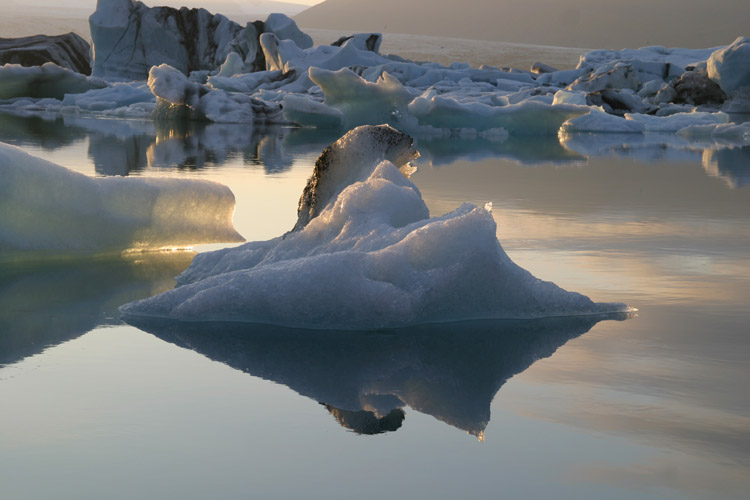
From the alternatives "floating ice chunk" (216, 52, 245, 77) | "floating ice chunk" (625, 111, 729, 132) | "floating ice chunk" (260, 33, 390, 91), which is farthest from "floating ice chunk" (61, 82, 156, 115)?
"floating ice chunk" (625, 111, 729, 132)

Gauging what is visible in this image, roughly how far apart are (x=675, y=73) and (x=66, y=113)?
18.8 metres

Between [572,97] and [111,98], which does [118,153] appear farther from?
[111,98]

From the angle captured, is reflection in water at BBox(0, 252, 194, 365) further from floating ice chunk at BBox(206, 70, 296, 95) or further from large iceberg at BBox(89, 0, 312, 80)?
large iceberg at BBox(89, 0, 312, 80)

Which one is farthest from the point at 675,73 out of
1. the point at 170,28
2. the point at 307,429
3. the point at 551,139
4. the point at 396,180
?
the point at 307,429

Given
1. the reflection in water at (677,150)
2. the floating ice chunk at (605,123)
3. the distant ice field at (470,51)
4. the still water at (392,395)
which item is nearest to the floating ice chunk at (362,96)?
the reflection in water at (677,150)

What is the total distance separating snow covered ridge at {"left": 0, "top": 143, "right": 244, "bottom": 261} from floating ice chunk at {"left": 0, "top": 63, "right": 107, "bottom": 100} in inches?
775

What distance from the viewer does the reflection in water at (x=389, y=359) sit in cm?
240

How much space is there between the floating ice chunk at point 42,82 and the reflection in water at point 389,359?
2152cm

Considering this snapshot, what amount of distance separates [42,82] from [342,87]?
11087 millimetres

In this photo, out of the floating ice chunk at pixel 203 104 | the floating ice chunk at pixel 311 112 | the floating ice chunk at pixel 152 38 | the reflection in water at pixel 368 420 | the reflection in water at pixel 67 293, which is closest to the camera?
the reflection in water at pixel 368 420

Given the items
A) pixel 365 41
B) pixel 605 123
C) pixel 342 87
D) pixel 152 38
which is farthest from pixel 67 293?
pixel 152 38

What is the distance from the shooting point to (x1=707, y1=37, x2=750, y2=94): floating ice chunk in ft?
71.7

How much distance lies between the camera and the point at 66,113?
23.3 m

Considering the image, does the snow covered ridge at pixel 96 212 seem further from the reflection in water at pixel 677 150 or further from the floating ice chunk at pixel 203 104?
the floating ice chunk at pixel 203 104
